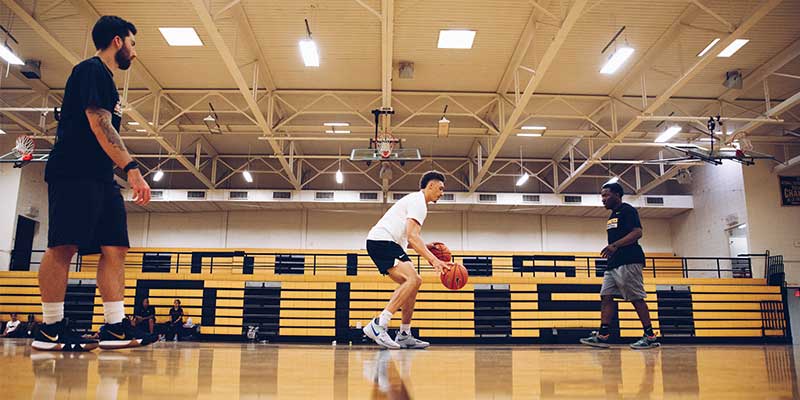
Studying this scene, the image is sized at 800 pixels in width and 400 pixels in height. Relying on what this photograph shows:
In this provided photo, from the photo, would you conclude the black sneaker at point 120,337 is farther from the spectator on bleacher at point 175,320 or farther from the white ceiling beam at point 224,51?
the spectator on bleacher at point 175,320

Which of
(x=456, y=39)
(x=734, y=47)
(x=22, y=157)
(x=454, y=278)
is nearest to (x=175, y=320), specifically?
(x=22, y=157)

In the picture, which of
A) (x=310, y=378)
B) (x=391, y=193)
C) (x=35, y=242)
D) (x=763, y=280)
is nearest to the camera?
(x=310, y=378)

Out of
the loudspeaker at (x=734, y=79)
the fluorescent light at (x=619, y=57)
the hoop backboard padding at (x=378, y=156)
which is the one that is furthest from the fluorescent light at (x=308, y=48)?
the loudspeaker at (x=734, y=79)

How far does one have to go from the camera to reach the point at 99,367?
5.52 ft

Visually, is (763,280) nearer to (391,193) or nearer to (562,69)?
(562,69)

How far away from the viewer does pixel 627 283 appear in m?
5.07

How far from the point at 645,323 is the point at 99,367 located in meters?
4.61

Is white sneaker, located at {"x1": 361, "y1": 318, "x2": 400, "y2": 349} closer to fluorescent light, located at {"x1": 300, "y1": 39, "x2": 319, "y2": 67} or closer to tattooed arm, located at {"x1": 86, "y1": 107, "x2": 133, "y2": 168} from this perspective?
tattooed arm, located at {"x1": 86, "y1": 107, "x2": 133, "y2": 168}

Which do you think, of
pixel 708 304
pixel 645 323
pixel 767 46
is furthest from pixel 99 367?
pixel 708 304

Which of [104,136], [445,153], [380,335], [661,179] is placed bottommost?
[380,335]

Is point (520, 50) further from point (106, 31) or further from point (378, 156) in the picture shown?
point (106, 31)

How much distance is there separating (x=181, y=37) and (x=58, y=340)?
920 cm

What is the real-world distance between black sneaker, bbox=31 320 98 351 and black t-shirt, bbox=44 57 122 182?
2.15 ft

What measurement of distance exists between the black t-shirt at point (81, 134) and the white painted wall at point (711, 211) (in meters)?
16.1
